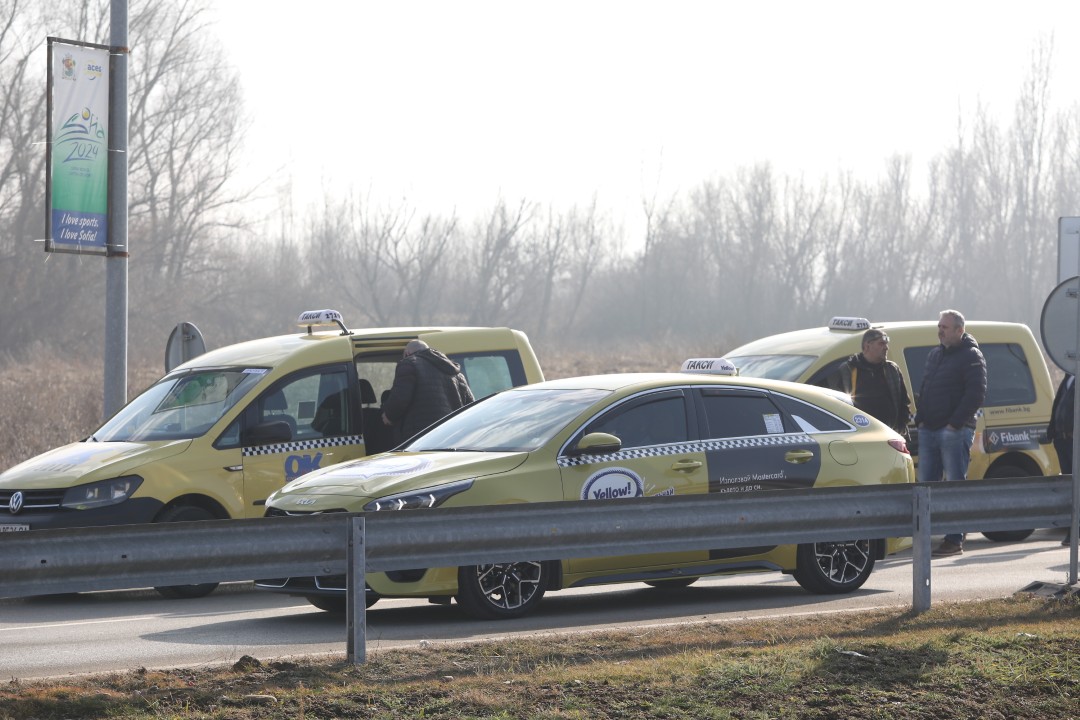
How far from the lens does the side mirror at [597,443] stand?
29.1 feet

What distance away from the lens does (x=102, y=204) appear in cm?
1452

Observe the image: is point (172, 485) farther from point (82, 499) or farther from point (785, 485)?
point (785, 485)

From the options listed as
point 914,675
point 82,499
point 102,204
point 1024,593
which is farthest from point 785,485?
point 102,204

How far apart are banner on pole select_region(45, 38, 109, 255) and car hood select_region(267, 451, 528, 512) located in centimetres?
636

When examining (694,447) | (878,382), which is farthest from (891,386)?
(694,447)

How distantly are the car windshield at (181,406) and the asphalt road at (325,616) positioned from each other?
1.31 m

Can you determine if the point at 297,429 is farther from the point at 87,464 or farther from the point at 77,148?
the point at 77,148

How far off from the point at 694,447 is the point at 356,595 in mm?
3401

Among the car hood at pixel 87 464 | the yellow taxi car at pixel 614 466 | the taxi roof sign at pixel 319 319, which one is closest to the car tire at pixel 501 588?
the yellow taxi car at pixel 614 466

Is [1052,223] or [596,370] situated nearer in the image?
[596,370]

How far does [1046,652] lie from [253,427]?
665 centimetres

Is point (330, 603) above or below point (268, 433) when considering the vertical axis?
below

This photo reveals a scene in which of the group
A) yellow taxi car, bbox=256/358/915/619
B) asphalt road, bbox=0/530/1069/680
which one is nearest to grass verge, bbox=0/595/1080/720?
asphalt road, bbox=0/530/1069/680

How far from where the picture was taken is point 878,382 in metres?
13.3
